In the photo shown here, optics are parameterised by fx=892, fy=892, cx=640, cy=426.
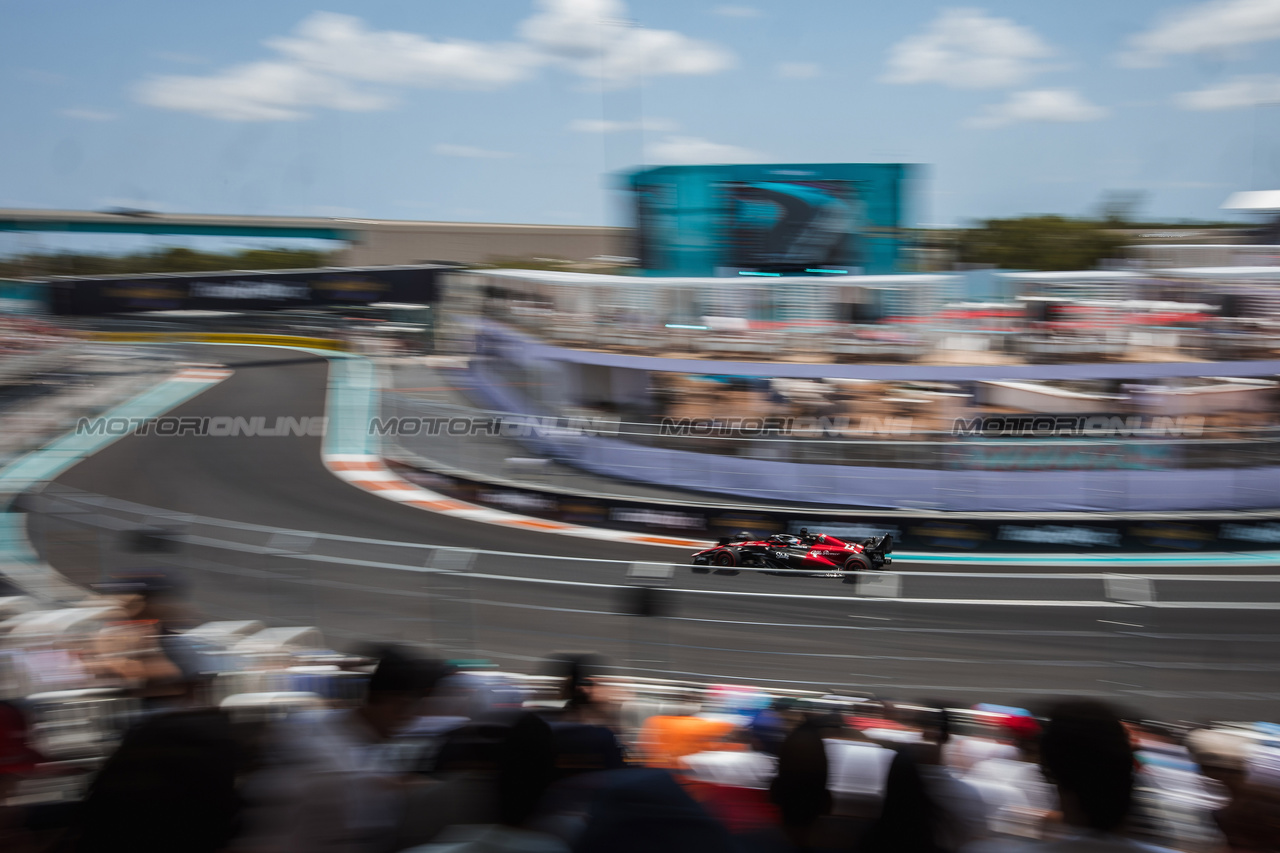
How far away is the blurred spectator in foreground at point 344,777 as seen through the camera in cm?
227

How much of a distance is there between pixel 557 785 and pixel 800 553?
951 centimetres

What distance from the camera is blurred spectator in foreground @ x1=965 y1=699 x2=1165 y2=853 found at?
6.38 feet

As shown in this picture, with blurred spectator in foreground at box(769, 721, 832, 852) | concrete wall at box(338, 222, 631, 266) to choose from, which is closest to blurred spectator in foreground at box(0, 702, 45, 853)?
blurred spectator in foreground at box(769, 721, 832, 852)

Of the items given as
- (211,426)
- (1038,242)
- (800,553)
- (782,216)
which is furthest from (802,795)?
(1038,242)

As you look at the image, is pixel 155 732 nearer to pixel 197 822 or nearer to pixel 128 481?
pixel 197 822

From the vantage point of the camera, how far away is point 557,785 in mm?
2504

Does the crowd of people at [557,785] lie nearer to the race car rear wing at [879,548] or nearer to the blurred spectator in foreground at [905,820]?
the blurred spectator in foreground at [905,820]

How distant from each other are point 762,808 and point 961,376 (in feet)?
43.2

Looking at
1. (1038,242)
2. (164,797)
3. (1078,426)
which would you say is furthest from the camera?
(1038,242)

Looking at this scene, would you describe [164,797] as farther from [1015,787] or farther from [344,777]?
[1015,787]

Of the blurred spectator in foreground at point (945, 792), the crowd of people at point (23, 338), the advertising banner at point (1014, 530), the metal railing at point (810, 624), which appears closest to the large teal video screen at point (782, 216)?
the advertising banner at point (1014, 530)

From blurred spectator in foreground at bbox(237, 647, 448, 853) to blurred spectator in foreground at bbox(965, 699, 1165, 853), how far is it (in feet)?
5.08

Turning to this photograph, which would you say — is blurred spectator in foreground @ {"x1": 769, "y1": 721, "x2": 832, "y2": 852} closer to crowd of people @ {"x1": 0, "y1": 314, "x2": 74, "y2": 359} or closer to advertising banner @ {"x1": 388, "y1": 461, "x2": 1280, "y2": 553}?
advertising banner @ {"x1": 388, "y1": 461, "x2": 1280, "y2": 553}

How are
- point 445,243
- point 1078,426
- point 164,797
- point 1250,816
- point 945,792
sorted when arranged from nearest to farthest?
point 164,797, point 1250,816, point 945,792, point 1078,426, point 445,243
